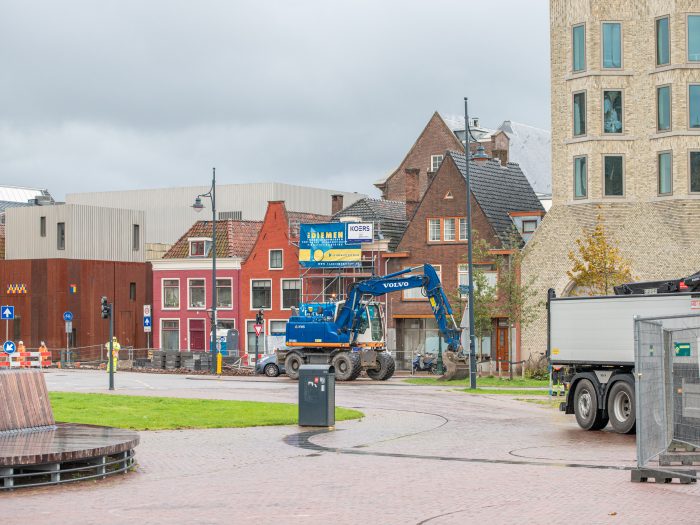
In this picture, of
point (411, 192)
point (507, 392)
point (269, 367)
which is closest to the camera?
point (507, 392)

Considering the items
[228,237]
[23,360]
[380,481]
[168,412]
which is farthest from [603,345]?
[228,237]

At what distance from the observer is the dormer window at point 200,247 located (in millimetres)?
74125

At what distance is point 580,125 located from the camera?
182ft

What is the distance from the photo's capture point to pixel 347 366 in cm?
4834

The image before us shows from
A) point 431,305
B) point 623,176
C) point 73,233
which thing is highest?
point 623,176

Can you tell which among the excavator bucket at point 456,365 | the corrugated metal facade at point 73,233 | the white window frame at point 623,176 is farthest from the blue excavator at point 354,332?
the corrugated metal facade at point 73,233

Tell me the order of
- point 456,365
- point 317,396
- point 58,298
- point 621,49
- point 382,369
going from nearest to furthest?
point 317,396
point 456,365
point 382,369
point 621,49
point 58,298

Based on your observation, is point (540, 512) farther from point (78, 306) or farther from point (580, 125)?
point (78, 306)

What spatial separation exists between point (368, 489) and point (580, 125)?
1645 inches

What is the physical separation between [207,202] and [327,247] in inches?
1689

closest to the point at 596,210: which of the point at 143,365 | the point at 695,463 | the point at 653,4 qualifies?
the point at 653,4

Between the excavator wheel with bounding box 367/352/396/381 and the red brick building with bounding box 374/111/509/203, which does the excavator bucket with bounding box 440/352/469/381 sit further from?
the red brick building with bounding box 374/111/509/203

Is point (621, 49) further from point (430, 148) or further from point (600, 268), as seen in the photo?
point (430, 148)

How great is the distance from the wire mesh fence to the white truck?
7.97 metres
